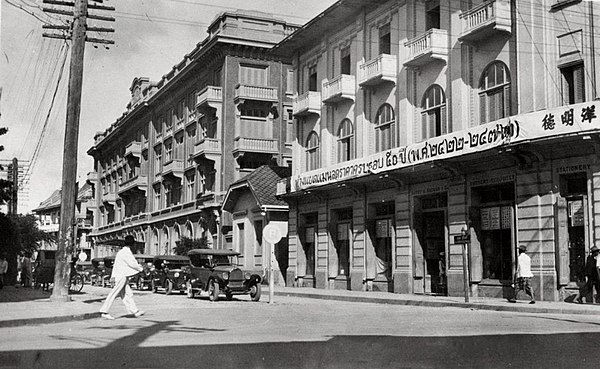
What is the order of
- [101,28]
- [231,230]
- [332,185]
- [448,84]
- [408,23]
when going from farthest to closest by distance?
[231,230] → [332,185] → [408,23] → [448,84] → [101,28]

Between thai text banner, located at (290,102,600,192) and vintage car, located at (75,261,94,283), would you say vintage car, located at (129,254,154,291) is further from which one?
vintage car, located at (75,261,94,283)

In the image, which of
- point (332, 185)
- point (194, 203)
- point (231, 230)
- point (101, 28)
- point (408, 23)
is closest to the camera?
point (101, 28)

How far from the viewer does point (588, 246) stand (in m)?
20.1

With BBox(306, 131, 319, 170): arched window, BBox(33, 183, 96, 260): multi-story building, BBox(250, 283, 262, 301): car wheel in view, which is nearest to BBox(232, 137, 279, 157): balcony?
BBox(306, 131, 319, 170): arched window

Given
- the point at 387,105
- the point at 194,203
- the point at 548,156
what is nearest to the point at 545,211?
the point at 548,156

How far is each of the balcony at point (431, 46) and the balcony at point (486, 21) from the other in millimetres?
1415

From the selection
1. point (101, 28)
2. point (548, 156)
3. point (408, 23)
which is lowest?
point (548, 156)

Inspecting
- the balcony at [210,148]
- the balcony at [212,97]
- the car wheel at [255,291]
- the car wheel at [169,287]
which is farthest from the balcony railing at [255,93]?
the car wheel at [255,291]

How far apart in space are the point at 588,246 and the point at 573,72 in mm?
5305

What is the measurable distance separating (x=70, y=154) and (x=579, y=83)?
1537cm

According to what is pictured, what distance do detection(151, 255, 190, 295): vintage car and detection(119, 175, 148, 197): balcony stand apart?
29072 millimetres

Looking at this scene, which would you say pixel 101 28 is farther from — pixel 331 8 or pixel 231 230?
pixel 231 230

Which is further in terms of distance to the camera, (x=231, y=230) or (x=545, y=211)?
(x=231, y=230)

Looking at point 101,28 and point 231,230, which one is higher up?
point 101,28
